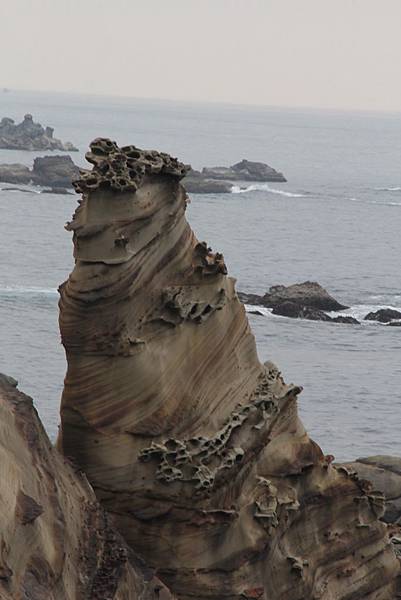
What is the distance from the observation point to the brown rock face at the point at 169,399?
17172 mm

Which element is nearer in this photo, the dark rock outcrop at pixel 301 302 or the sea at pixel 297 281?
the sea at pixel 297 281

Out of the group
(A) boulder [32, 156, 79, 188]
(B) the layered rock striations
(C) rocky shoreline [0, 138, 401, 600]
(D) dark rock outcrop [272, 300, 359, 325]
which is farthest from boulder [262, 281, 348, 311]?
(A) boulder [32, 156, 79, 188]

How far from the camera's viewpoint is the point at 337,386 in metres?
59.6

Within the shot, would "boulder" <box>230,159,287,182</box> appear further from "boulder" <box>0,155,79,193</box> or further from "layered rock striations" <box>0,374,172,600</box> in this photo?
"layered rock striations" <box>0,374,172,600</box>

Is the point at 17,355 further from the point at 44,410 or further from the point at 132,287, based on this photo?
the point at 132,287

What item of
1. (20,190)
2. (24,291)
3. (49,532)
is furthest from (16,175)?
(49,532)

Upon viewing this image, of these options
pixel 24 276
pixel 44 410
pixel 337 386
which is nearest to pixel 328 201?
pixel 24 276

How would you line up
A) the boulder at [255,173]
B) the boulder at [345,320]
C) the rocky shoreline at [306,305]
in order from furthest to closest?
the boulder at [255,173] < the rocky shoreline at [306,305] < the boulder at [345,320]

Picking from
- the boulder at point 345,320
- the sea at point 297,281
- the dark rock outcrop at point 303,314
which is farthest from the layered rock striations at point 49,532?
the boulder at point 345,320

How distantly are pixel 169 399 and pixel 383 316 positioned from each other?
58832 mm

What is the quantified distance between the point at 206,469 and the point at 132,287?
107 inches

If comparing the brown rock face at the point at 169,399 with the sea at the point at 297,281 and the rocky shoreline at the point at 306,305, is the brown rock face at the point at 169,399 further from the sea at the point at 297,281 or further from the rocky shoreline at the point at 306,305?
the rocky shoreline at the point at 306,305

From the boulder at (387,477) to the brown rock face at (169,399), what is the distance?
48.7 ft

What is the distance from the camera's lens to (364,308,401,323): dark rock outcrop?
7500cm
